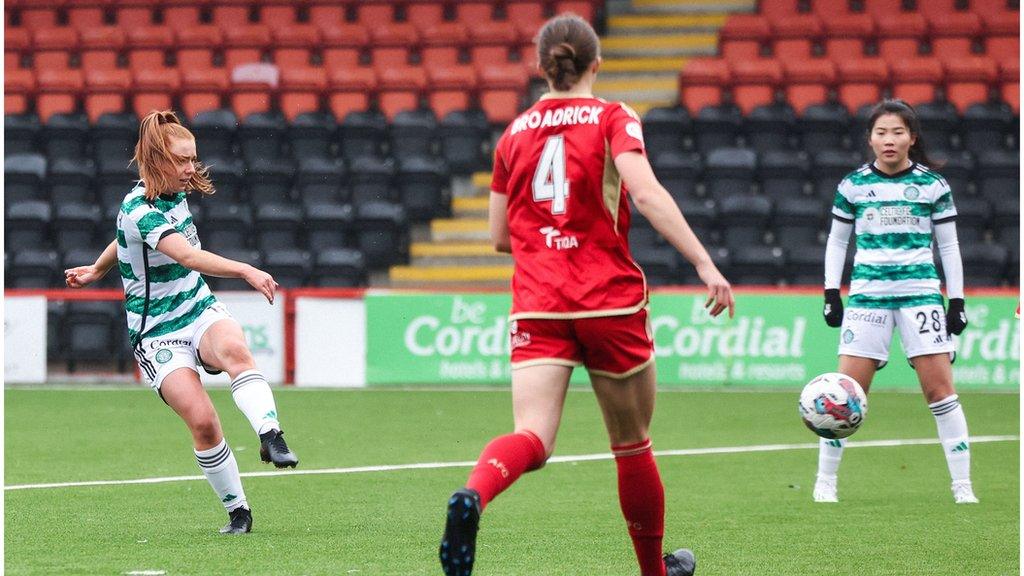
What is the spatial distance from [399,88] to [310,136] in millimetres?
1971

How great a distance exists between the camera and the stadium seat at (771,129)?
1950cm

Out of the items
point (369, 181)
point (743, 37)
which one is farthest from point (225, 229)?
point (743, 37)

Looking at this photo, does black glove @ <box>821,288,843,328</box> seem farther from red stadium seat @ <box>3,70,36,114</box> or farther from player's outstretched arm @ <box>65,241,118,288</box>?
red stadium seat @ <box>3,70,36,114</box>

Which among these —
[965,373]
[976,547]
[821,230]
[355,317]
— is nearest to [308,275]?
[355,317]

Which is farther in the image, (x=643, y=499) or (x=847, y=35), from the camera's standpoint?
(x=847, y=35)

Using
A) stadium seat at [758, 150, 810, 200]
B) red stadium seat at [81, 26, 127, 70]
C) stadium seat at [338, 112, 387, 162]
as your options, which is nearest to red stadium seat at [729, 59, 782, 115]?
stadium seat at [758, 150, 810, 200]

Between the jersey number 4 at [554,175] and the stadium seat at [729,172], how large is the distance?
1439 cm

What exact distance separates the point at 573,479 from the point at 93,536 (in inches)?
119

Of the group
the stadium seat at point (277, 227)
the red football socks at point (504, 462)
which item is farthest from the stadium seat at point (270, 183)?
the red football socks at point (504, 462)

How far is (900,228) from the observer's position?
7.52 m

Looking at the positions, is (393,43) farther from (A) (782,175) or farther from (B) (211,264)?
(B) (211,264)

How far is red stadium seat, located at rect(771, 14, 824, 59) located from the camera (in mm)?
22094

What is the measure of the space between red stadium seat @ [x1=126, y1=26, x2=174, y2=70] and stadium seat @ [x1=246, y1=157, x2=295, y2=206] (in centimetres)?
453

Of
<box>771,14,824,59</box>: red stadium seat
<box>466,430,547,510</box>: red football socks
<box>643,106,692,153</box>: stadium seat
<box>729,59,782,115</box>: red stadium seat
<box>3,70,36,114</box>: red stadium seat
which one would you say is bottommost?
<box>466,430,547,510</box>: red football socks
